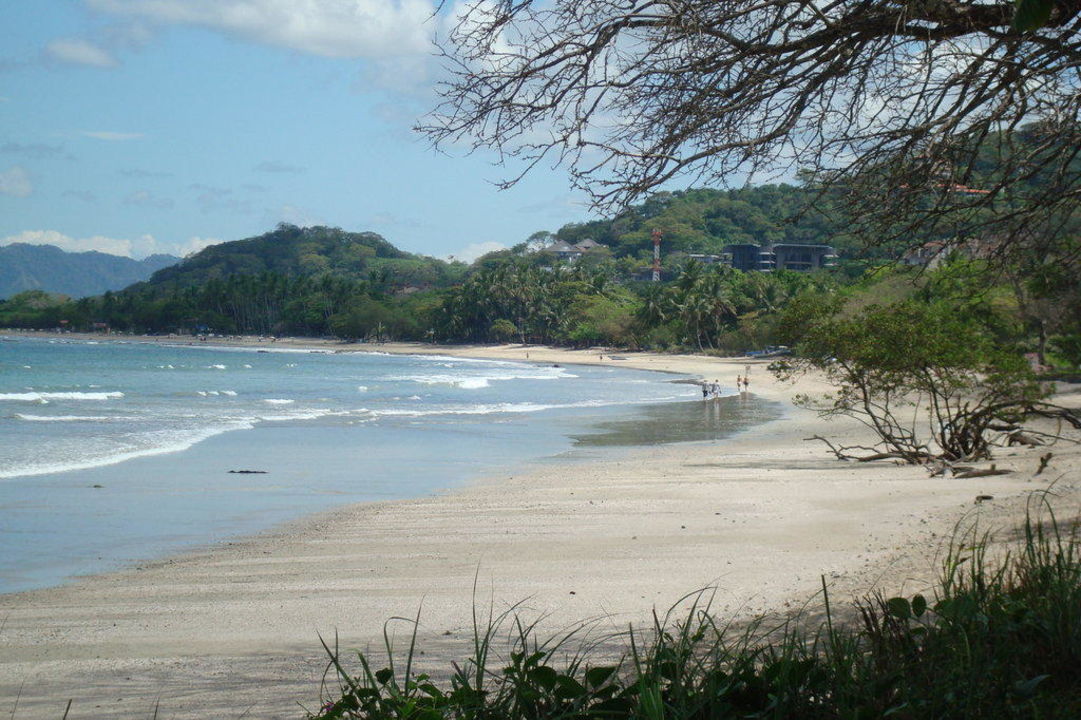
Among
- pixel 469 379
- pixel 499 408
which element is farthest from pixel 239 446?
pixel 469 379

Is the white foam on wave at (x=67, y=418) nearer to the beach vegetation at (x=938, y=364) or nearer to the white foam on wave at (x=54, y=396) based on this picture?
the white foam on wave at (x=54, y=396)

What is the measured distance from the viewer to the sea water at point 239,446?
10891mm

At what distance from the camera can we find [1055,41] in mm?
4168

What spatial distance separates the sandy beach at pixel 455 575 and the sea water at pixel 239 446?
1.38m

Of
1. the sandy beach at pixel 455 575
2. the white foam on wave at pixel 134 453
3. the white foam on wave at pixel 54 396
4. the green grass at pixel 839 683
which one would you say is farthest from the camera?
the white foam on wave at pixel 54 396

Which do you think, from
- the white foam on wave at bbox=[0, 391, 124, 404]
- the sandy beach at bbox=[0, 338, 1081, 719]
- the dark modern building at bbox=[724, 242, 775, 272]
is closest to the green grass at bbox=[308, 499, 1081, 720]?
the sandy beach at bbox=[0, 338, 1081, 719]

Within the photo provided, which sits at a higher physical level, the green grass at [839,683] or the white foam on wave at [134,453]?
the green grass at [839,683]

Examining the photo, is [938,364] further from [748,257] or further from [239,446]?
[748,257]

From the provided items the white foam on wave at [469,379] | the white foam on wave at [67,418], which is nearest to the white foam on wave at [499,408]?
the white foam on wave at [67,418]

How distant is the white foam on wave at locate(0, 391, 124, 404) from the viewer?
33.4m

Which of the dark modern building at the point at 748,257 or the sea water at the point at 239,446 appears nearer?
the sea water at the point at 239,446

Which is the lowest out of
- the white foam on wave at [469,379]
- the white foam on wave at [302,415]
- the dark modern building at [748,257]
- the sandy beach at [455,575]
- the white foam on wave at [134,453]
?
the white foam on wave at [302,415]

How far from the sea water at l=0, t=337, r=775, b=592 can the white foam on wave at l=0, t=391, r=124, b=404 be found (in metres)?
0.10

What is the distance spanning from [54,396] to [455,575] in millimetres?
32211
